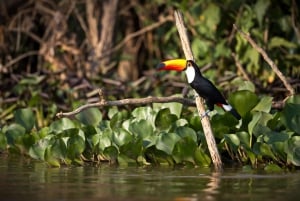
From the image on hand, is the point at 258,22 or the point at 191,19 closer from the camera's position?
the point at 258,22

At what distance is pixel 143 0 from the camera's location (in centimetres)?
1185

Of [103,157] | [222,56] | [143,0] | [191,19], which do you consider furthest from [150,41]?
[103,157]

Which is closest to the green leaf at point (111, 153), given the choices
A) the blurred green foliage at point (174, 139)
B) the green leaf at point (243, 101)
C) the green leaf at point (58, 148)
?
the blurred green foliage at point (174, 139)

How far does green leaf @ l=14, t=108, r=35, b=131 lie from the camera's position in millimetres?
7828

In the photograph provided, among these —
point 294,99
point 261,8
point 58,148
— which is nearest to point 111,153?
point 58,148

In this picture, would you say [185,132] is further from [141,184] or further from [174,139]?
[141,184]

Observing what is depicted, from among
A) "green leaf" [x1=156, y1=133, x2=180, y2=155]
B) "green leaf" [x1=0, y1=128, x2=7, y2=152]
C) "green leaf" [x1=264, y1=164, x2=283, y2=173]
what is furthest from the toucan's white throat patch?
"green leaf" [x1=0, y1=128, x2=7, y2=152]

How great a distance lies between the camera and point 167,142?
21.0 ft

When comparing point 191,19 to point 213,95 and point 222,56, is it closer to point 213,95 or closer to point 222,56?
point 222,56

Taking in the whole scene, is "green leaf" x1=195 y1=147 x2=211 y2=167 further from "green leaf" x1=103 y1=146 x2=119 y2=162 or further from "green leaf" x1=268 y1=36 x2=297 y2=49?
"green leaf" x1=268 y1=36 x2=297 y2=49

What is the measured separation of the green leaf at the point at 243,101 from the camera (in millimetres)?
6766

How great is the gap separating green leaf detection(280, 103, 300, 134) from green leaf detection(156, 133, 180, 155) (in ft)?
2.65

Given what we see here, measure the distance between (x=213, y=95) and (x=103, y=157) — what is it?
1127 mm

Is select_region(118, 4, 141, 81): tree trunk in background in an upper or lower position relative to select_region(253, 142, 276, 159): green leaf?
upper
